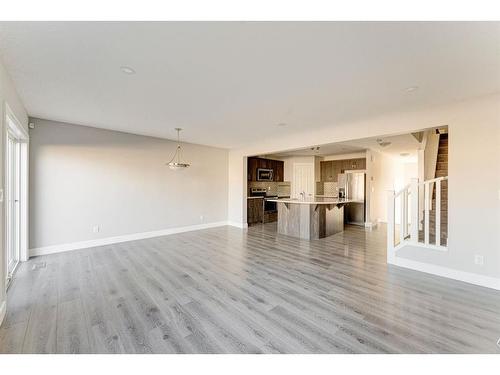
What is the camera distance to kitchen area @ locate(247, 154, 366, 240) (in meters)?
5.49

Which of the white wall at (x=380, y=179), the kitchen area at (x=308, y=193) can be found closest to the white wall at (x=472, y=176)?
the kitchen area at (x=308, y=193)

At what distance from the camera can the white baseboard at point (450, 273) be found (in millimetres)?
2787

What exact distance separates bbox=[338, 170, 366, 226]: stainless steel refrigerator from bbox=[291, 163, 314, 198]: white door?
3.71 feet

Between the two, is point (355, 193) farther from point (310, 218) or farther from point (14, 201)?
point (14, 201)

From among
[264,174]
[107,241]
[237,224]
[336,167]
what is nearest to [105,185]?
[107,241]

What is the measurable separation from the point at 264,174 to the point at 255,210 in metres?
1.44

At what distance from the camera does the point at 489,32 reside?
1668mm

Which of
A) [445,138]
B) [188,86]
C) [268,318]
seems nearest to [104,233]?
[188,86]

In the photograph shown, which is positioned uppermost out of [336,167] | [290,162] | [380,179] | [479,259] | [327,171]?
[290,162]

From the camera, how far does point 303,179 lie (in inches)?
334

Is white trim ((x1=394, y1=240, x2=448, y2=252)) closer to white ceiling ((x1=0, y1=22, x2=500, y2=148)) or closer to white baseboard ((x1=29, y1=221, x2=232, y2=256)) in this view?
white ceiling ((x1=0, y1=22, x2=500, y2=148))

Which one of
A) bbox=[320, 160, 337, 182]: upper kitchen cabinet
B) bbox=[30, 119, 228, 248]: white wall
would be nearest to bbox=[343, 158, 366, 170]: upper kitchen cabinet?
bbox=[320, 160, 337, 182]: upper kitchen cabinet
